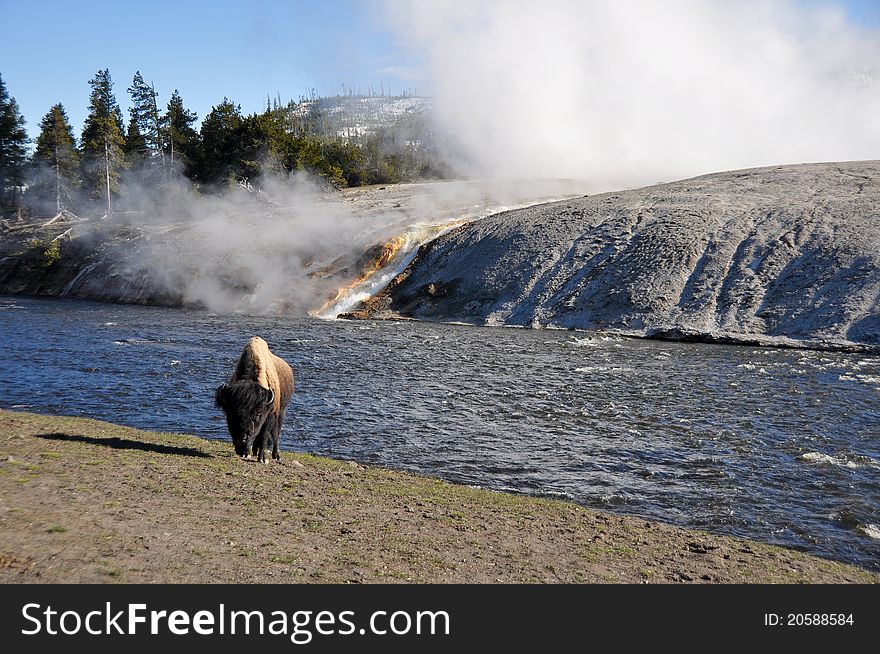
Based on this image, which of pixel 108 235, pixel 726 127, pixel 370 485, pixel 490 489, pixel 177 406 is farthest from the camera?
pixel 726 127

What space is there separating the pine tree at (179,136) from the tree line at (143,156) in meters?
0.10

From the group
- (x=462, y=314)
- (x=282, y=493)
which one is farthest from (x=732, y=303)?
(x=282, y=493)

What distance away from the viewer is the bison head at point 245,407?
37.8 ft

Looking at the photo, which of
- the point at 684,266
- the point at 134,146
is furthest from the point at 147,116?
the point at 684,266

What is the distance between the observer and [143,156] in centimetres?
7338

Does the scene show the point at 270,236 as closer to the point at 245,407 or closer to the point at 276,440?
the point at 276,440

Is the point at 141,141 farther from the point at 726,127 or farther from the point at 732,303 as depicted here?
the point at 726,127

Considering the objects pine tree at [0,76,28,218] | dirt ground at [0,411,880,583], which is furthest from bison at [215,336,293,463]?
Answer: pine tree at [0,76,28,218]

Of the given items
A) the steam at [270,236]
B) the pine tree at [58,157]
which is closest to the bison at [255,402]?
the steam at [270,236]

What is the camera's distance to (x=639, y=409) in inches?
714

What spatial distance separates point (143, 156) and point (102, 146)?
832 cm

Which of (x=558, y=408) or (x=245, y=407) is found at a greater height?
(x=245, y=407)

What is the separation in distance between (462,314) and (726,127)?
240 feet

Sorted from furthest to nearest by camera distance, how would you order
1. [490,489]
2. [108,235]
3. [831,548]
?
[108,235]
[490,489]
[831,548]
